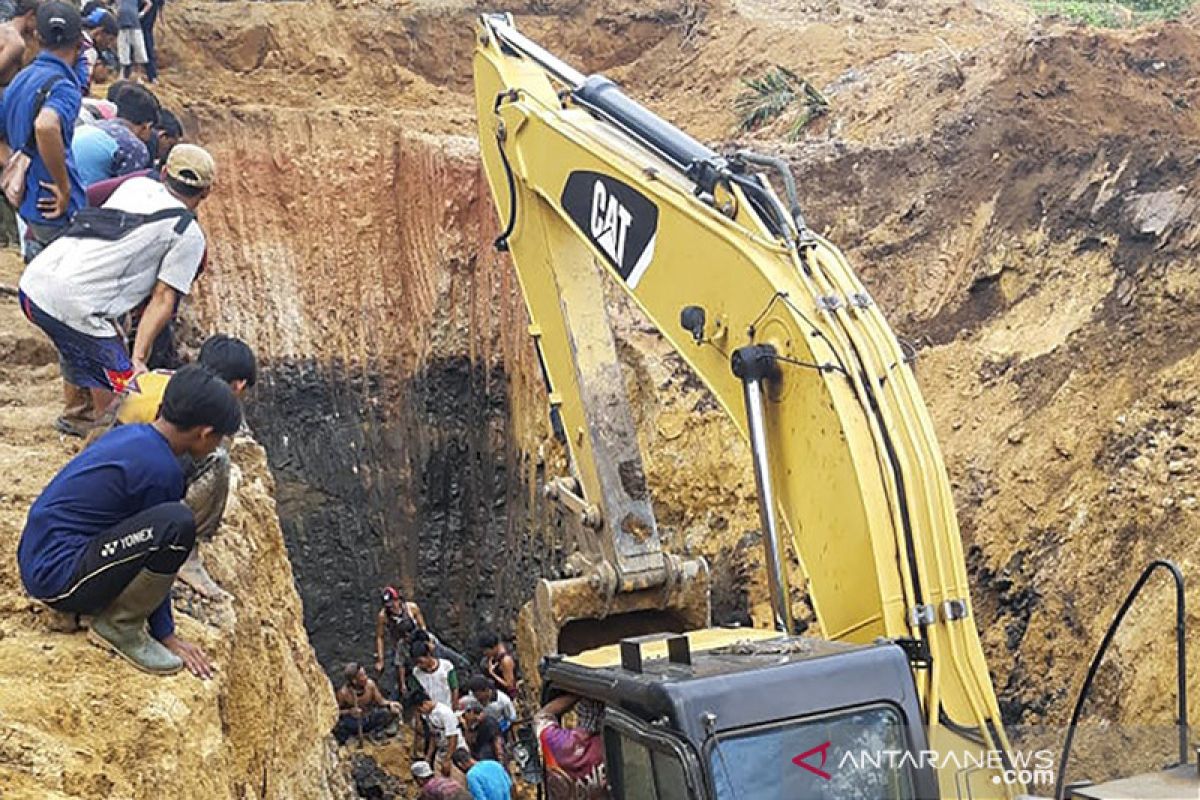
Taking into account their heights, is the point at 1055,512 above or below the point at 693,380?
below

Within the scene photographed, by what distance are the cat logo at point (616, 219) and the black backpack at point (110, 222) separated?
6.06 ft

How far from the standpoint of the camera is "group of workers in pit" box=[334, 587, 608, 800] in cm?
711

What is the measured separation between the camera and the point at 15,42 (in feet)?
24.2

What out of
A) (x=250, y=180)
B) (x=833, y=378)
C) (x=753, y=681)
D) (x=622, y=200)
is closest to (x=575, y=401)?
(x=622, y=200)

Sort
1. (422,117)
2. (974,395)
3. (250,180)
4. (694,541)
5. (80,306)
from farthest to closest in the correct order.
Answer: (422,117) → (250,180) → (694,541) → (974,395) → (80,306)

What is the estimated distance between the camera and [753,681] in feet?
10.6

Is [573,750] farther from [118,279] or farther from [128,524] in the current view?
[118,279]

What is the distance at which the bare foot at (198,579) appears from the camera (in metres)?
5.09

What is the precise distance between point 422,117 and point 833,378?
37.7 ft

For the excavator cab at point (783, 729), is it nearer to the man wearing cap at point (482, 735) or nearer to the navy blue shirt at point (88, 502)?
the navy blue shirt at point (88, 502)

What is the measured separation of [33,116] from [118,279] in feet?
4.83

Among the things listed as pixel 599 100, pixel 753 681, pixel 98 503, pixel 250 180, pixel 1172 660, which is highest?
pixel 250 180

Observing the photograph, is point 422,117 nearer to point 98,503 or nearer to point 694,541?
point 694,541

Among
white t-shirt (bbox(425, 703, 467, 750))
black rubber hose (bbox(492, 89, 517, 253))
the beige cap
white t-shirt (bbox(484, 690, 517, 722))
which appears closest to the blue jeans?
white t-shirt (bbox(484, 690, 517, 722))
